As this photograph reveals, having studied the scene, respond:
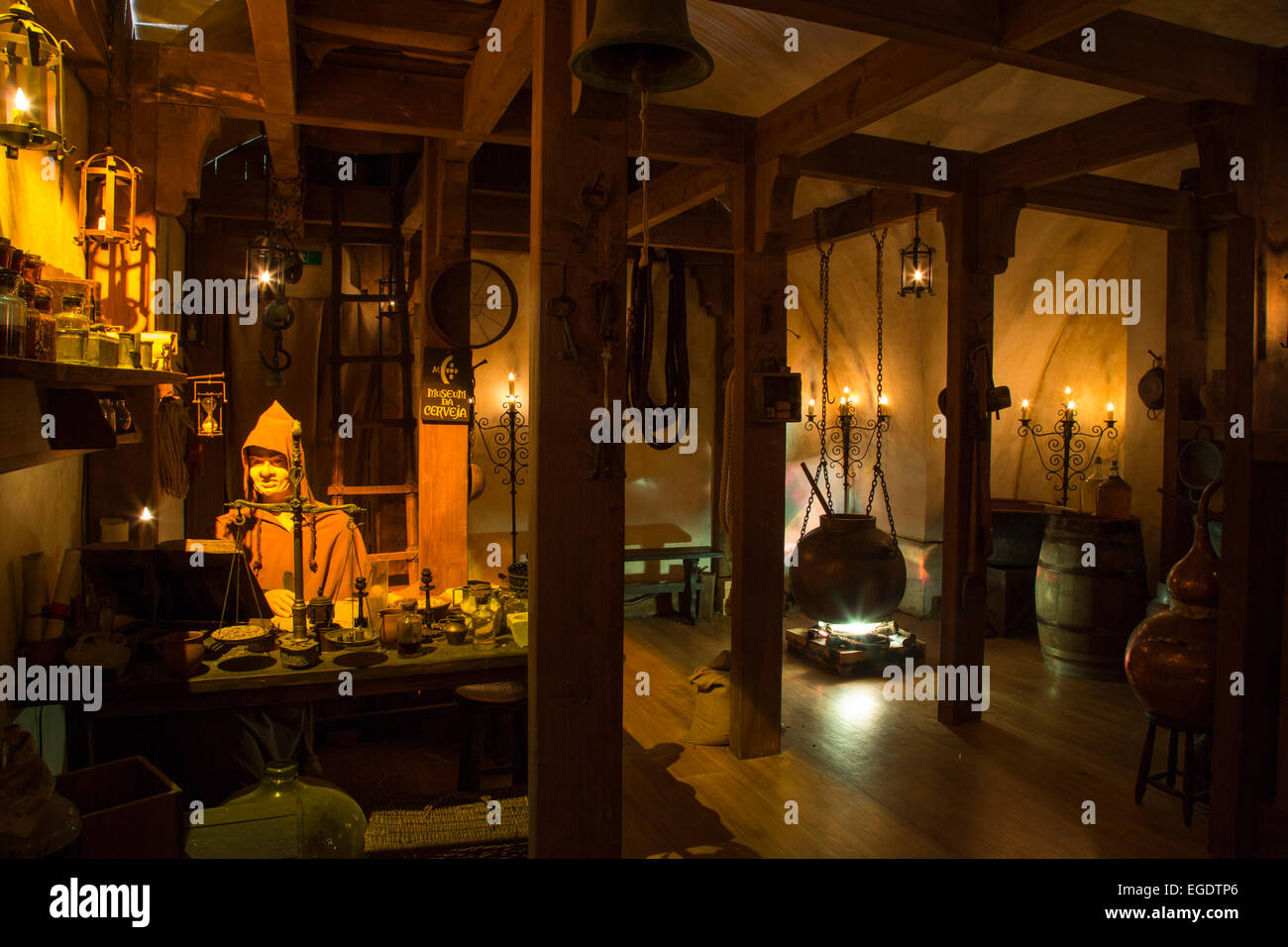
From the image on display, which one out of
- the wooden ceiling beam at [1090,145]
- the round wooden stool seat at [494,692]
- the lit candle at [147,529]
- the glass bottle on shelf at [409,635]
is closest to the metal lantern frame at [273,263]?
the lit candle at [147,529]

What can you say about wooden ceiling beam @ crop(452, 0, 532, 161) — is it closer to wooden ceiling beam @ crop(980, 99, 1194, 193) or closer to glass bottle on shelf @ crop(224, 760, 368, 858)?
glass bottle on shelf @ crop(224, 760, 368, 858)

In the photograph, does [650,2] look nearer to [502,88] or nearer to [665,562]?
[502,88]

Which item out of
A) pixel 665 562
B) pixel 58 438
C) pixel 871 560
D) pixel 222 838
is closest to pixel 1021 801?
pixel 871 560

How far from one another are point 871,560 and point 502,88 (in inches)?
136

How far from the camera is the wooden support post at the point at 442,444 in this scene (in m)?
5.82

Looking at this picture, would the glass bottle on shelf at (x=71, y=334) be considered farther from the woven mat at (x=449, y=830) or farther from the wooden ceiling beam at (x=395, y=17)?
the woven mat at (x=449, y=830)

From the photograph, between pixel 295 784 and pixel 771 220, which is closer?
pixel 295 784

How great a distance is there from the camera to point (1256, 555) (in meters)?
3.84

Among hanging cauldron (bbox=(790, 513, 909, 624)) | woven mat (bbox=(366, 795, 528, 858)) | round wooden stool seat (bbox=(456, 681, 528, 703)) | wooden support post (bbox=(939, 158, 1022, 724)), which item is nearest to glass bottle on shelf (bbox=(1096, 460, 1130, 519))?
wooden support post (bbox=(939, 158, 1022, 724))

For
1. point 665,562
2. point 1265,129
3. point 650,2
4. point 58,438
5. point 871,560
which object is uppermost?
point 1265,129

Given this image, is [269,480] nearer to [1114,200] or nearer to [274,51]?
[274,51]

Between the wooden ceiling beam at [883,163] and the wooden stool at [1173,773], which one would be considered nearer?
the wooden stool at [1173,773]

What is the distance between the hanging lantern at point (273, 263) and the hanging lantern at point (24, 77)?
11.2ft

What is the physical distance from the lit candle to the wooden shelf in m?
1.52
